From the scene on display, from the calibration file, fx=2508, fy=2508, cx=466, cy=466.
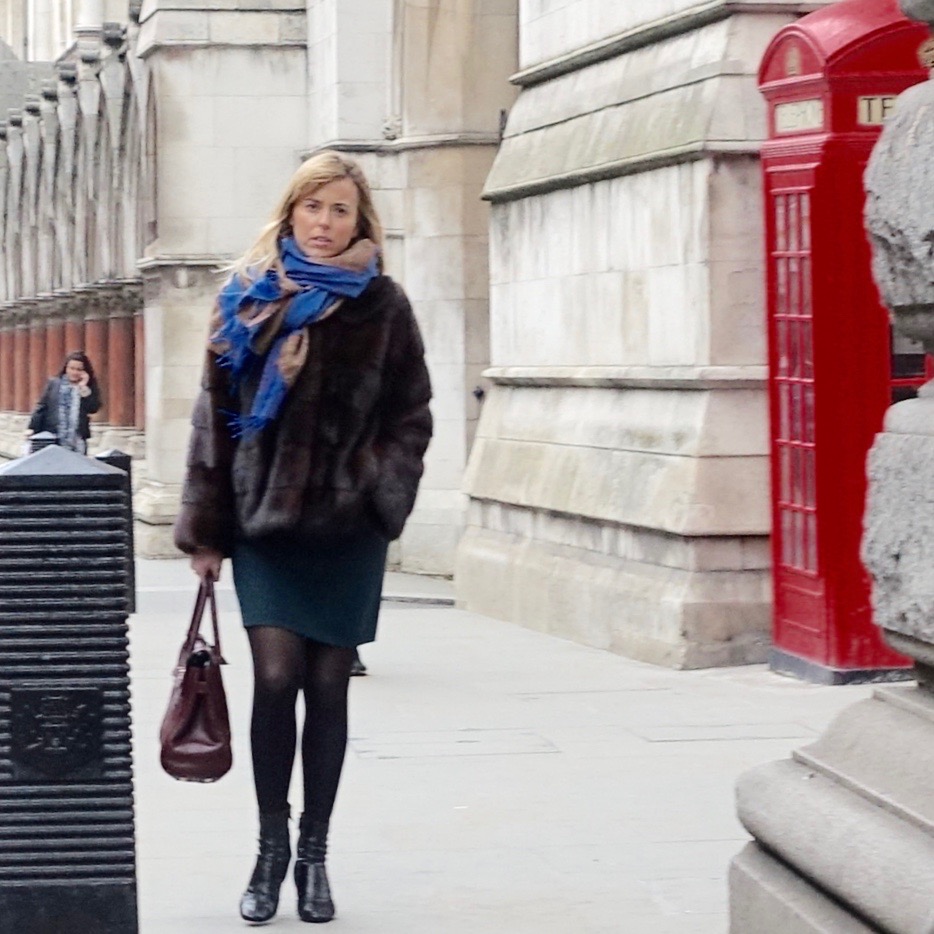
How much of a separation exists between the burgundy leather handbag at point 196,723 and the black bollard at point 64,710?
296 millimetres

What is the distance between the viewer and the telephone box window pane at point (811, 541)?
9391 mm

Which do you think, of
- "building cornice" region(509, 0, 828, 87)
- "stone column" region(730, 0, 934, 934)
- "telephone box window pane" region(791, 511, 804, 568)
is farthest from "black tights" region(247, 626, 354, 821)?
"building cornice" region(509, 0, 828, 87)

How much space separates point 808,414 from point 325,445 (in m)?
4.22

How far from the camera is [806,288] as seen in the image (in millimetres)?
9336

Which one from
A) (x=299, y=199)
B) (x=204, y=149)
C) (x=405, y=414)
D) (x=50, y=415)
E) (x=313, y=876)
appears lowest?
(x=313, y=876)

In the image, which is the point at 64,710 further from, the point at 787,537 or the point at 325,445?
the point at 787,537

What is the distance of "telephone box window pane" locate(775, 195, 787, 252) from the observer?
9.55 m

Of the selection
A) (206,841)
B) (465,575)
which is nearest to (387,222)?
(465,575)

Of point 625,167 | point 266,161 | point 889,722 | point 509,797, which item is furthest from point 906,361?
point 266,161

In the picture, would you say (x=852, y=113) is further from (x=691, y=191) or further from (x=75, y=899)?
(x=75, y=899)

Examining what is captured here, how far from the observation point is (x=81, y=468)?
5203mm

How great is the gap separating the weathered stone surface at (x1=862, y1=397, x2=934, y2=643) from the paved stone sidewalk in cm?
152

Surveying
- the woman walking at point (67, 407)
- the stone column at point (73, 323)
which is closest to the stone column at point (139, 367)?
the woman walking at point (67, 407)

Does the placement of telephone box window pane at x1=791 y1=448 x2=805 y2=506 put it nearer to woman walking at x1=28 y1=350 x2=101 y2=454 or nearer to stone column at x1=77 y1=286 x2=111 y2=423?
woman walking at x1=28 y1=350 x2=101 y2=454
